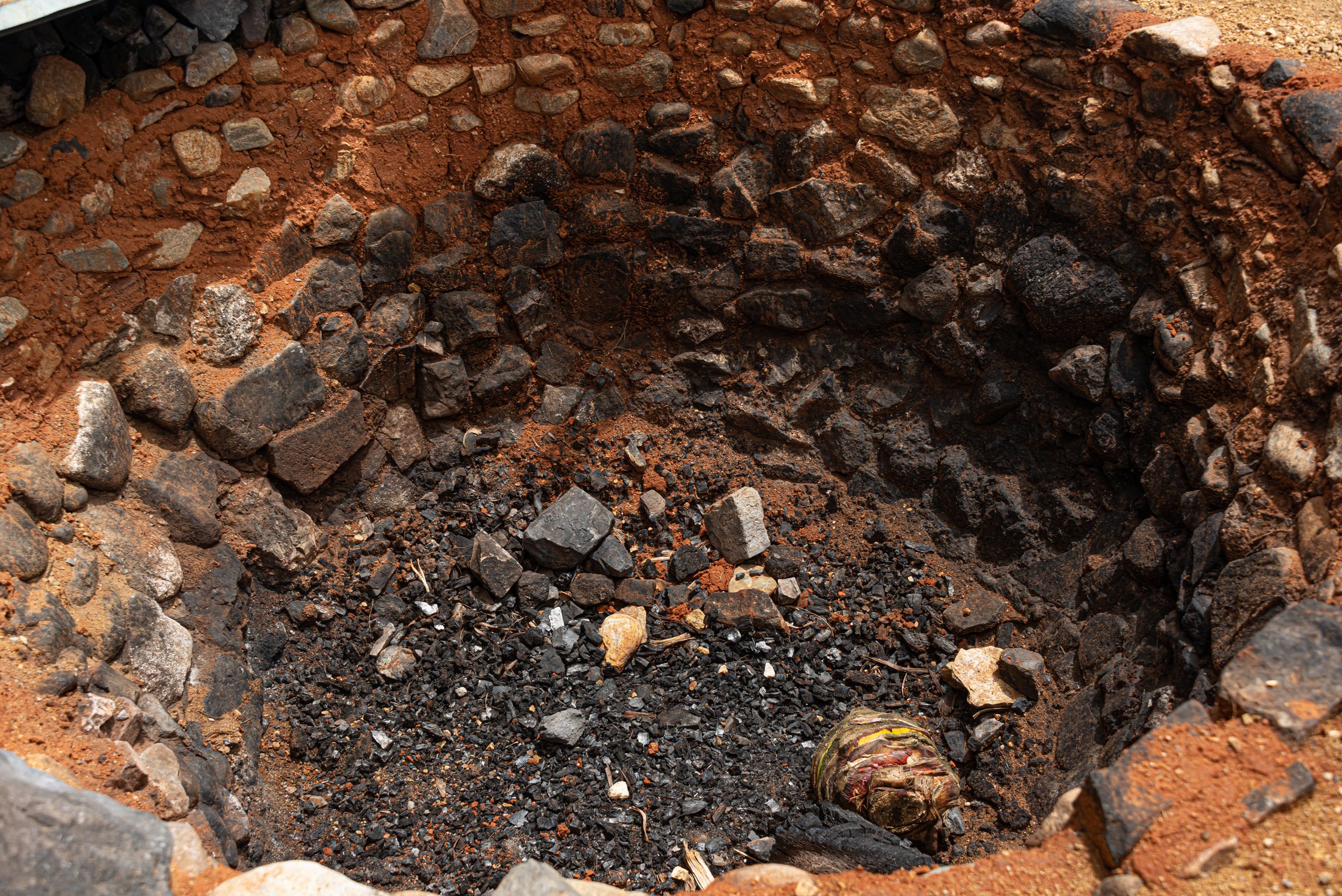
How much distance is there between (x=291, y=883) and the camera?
2340 mm

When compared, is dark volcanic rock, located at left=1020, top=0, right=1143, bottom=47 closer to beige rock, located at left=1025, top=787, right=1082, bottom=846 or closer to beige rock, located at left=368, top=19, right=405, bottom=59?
beige rock, located at left=368, top=19, right=405, bottom=59

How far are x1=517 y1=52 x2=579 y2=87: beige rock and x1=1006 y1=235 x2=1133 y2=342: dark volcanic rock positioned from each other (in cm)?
230

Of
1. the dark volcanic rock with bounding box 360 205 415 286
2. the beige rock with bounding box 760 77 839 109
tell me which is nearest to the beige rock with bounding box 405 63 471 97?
the dark volcanic rock with bounding box 360 205 415 286

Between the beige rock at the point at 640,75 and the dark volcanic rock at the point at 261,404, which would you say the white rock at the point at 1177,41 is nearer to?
the beige rock at the point at 640,75

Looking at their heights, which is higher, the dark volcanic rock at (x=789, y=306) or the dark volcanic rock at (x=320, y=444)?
the dark volcanic rock at (x=789, y=306)

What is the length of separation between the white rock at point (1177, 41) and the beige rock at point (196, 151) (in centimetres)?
371

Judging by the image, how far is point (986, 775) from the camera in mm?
3562

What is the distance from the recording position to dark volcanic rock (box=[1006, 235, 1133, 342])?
379 cm

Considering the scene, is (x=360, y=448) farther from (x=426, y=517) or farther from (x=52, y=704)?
(x=52, y=704)

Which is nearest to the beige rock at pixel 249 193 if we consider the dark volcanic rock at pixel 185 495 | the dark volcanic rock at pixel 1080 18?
the dark volcanic rock at pixel 185 495

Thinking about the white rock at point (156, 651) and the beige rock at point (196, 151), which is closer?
the white rock at point (156, 651)

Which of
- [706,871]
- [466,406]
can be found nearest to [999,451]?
[706,871]

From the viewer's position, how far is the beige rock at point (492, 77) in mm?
4078

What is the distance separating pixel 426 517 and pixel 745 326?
1962mm
